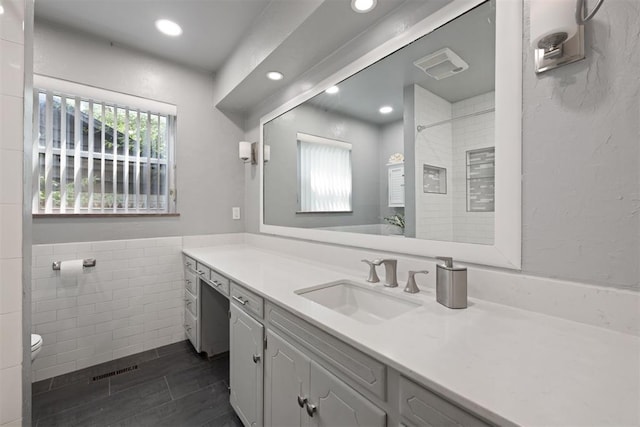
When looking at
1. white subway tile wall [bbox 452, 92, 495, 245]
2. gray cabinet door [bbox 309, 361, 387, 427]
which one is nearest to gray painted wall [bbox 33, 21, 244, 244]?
gray cabinet door [bbox 309, 361, 387, 427]

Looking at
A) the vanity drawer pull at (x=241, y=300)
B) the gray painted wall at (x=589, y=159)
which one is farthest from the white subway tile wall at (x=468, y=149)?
the vanity drawer pull at (x=241, y=300)

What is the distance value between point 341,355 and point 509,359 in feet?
1.44

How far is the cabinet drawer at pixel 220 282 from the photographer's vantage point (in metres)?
1.59

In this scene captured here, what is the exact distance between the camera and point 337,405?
2.71 feet

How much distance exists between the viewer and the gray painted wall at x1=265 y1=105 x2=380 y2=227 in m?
1.64

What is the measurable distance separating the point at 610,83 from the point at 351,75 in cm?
117

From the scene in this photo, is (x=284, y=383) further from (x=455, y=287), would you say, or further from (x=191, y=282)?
(x=191, y=282)

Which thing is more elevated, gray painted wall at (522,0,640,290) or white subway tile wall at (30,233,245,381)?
gray painted wall at (522,0,640,290)

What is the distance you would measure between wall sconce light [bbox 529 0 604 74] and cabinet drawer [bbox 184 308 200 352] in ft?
8.51

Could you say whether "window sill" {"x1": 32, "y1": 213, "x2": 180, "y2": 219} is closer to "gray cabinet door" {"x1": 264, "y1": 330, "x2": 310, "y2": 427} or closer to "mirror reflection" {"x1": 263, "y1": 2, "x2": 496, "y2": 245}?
"mirror reflection" {"x1": 263, "y1": 2, "x2": 496, "y2": 245}

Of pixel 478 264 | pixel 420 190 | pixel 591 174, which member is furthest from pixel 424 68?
pixel 478 264

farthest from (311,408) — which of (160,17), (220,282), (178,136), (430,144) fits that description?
(160,17)

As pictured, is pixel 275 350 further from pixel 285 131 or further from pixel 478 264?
pixel 285 131

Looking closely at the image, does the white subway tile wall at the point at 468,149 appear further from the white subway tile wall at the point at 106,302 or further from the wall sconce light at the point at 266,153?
the white subway tile wall at the point at 106,302
